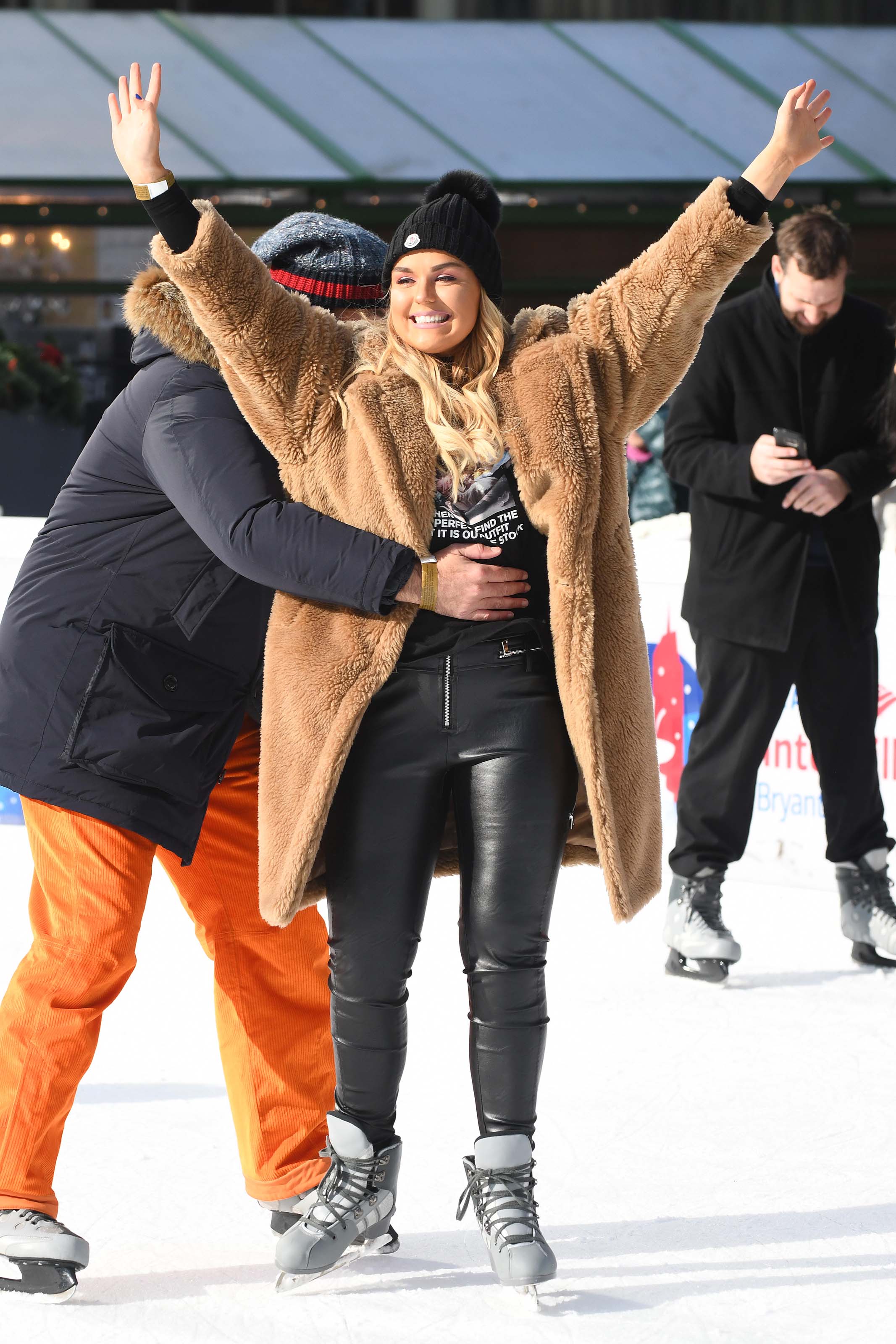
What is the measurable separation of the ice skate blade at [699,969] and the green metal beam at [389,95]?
7.95 metres

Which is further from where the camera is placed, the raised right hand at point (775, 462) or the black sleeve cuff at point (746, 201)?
the raised right hand at point (775, 462)

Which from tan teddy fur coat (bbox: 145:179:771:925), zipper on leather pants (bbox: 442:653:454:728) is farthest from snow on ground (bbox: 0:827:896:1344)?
zipper on leather pants (bbox: 442:653:454:728)

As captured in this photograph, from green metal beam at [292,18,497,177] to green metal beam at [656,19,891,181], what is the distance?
1858 mm

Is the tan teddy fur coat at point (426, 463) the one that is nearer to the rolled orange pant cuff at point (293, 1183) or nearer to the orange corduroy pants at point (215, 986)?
the orange corduroy pants at point (215, 986)

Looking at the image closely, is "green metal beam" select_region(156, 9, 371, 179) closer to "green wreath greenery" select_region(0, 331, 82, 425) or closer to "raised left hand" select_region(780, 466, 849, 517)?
"green wreath greenery" select_region(0, 331, 82, 425)

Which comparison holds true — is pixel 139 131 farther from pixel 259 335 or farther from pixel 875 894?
pixel 875 894

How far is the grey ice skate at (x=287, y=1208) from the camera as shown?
259 cm

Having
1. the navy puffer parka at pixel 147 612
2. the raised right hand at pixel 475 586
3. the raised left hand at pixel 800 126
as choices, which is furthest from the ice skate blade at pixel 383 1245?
the raised left hand at pixel 800 126

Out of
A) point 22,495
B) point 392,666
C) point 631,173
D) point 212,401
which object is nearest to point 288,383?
point 212,401

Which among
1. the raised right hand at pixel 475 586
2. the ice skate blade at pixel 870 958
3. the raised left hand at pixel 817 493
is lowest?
the ice skate blade at pixel 870 958

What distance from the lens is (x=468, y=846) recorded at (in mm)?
2391

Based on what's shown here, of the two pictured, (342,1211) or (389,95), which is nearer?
(342,1211)

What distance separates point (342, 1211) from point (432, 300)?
136cm

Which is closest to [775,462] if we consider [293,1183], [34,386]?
[293,1183]
